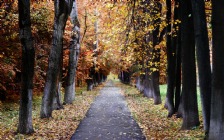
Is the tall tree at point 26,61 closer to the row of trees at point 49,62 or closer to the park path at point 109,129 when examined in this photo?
the row of trees at point 49,62

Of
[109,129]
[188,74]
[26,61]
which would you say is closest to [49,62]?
[26,61]

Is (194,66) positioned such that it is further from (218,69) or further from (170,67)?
(170,67)

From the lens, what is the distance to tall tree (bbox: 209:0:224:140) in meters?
8.59

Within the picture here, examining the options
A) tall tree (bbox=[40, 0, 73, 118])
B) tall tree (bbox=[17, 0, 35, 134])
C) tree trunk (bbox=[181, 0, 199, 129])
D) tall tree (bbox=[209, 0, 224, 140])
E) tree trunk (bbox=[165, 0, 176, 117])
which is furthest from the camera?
tree trunk (bbox=[165, 0, 176, 117])

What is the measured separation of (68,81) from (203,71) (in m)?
15.2

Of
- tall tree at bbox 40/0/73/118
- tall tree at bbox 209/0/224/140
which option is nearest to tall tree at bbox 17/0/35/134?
tall tree at bbox 40/0/73/118

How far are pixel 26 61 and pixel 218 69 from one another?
6.04m

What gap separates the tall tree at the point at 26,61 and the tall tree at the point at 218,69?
19.1ft

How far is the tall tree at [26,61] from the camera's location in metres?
10.7

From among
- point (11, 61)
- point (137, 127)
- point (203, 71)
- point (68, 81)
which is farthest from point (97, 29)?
point (203, 71)

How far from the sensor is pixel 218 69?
28.4 feet

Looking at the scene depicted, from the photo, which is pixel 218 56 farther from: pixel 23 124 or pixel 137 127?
pixel 23 124

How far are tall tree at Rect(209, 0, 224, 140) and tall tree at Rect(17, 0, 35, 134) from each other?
5835 mm

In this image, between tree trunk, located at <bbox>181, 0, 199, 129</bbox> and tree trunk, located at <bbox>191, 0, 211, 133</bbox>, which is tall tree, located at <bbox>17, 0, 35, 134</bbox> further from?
tree trunk, located at <bbox>181, 0, 199, 129</bbox>
